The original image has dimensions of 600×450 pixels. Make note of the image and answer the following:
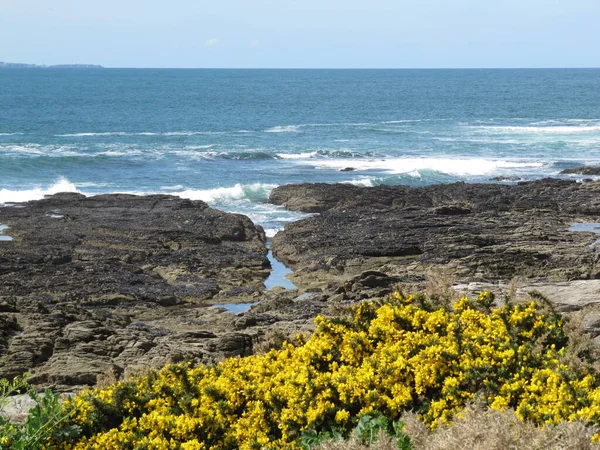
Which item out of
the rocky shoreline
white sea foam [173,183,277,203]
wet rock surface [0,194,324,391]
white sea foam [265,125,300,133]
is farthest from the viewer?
white sea foam [265,125,300,133]

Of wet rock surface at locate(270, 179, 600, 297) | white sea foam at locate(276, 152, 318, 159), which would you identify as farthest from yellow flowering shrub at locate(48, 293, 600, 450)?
white sea foam at locate(276, 152, 318, 159)

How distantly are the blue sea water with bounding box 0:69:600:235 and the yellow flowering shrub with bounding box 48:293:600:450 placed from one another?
2188cm

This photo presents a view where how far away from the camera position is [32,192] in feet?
133

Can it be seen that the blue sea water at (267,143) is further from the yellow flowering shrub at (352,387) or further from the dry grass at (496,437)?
the dry grass at (496,437)

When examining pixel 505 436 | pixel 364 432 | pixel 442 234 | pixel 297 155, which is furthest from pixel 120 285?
pixel 297 155

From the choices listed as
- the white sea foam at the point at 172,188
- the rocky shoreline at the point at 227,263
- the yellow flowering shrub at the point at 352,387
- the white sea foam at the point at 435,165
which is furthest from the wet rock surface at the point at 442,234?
the white sea foam at the point at 435,165

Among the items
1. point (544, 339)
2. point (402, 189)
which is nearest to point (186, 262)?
point (402, 189)

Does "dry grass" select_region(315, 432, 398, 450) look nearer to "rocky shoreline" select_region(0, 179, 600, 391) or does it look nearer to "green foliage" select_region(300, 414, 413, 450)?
"green foliage" select_region(300, 414, 413, 450)

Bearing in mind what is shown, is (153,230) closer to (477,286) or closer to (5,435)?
(477,286)

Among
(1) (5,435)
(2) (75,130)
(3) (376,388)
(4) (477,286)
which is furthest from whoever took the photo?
(2) (75,130)

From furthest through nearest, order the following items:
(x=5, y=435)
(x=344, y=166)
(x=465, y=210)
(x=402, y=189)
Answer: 1. (x=344, y=166)
2. (x=402, y=189)
3. (x=465, y=210)
4. (x=5, y=435)

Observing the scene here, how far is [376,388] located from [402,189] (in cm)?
2688

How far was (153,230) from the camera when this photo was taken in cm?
2866

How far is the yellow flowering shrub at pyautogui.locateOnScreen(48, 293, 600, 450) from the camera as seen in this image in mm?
9219
